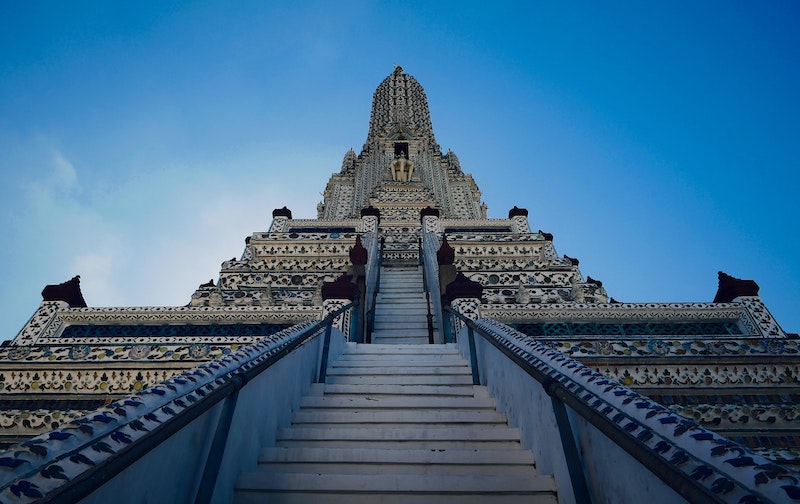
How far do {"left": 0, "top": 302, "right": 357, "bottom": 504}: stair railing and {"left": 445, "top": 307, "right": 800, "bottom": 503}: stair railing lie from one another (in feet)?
5.34

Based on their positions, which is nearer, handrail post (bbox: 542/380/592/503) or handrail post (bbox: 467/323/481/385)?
handrail post (bbox: 542/380/592/503)

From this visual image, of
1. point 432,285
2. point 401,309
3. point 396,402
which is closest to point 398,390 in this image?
point 396,402

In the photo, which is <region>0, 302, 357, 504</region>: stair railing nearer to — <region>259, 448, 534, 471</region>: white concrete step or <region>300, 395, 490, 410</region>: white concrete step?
<region>259, 448, 534, 471</region>: white concrete step

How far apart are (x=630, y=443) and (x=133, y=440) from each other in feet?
5.49

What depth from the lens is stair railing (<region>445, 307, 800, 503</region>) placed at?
117cm

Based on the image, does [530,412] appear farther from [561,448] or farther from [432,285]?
[432,285]

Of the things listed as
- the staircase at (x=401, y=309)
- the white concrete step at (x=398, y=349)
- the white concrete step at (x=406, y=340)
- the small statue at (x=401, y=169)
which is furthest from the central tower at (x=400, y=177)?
the white concrete step at (x=398, y=349)

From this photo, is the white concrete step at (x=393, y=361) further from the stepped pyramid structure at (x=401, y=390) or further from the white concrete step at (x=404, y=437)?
the white concrete step at (x=404, y=437)

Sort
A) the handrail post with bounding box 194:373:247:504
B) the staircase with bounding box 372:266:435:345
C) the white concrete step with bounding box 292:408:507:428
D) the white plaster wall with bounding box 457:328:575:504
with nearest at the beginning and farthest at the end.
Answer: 1. the handrail post with bounding box 194:373:247:504
2. the white plaster wall with bounding box 457:328:575:504
3. the white concrete step with bounding box 292:408:507:428
4. the staircase with bounding box 372:266:435:345

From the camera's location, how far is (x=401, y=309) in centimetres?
879

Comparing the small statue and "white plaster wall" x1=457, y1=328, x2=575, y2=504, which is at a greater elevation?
the small statue

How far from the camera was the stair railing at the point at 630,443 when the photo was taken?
117 centimetres

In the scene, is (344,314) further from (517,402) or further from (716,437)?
(716,437)

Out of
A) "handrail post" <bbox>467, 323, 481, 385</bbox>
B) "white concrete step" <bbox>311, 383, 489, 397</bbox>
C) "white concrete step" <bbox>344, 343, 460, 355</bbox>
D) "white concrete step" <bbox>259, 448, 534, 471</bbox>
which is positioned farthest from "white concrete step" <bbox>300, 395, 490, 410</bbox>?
"white concrete step" <bbox>344, 343, 460, 355</bbox>
